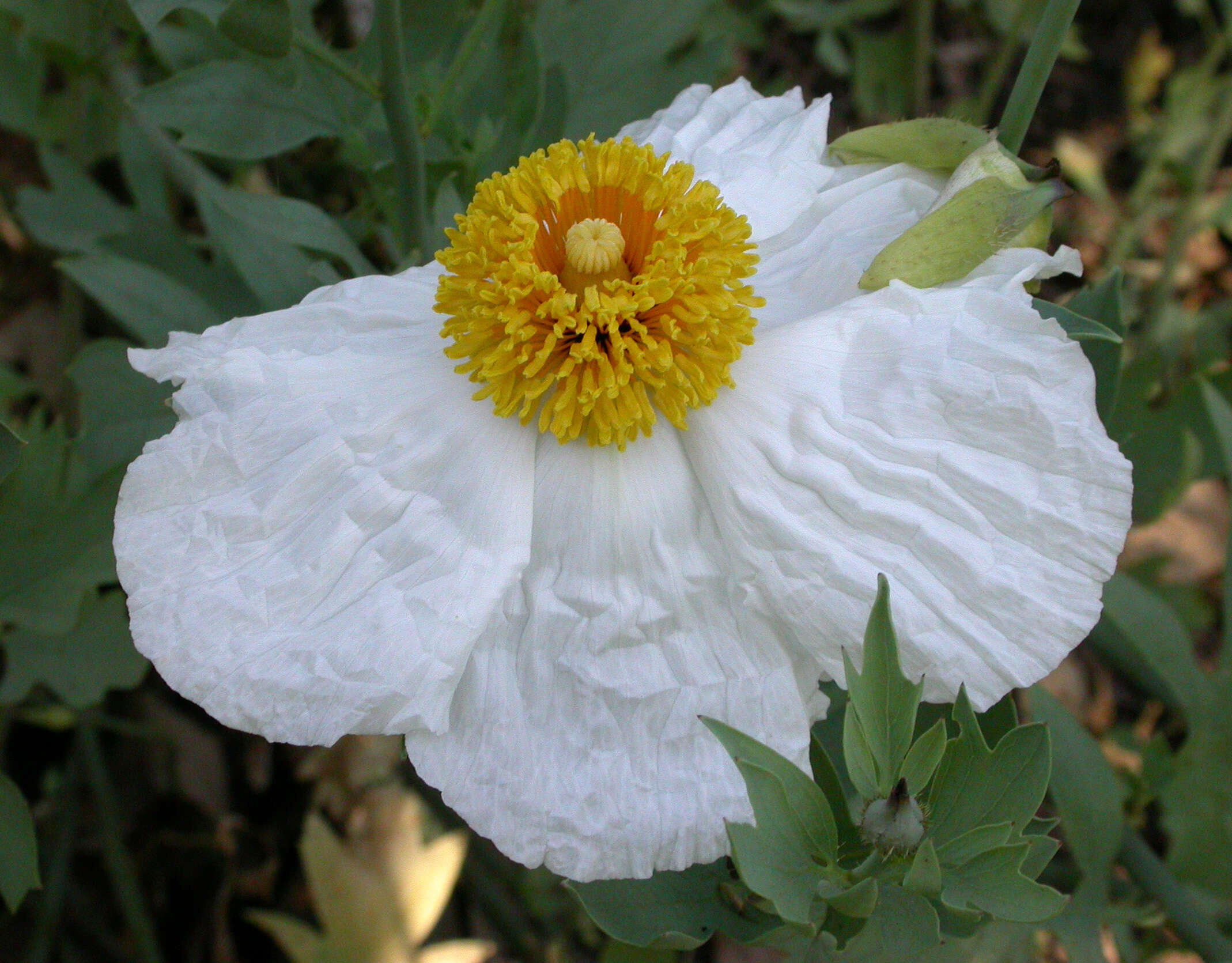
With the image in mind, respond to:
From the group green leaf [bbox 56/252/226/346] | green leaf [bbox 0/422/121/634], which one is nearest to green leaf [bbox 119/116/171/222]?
green leaf [bbox 56/252/226/346]

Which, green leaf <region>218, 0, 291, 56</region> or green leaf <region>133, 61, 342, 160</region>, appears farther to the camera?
green leaf <region>133, 61, 342, 160</region>

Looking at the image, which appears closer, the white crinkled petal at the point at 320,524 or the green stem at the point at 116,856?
the white crinkled petal at the point at 320,524

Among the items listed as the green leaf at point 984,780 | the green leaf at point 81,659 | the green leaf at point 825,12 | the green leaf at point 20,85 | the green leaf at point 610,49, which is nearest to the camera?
the green leaf at point 984,780

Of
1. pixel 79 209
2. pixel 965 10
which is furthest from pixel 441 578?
pixel 965 10

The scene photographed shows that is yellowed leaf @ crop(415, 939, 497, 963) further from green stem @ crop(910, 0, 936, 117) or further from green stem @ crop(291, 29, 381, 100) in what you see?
green stem @ crop(910, 0, 936, 117)

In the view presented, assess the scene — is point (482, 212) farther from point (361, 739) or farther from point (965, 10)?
point (965, 10)

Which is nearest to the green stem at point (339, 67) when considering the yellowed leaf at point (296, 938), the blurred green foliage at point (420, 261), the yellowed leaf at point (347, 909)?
the blurred green foliage at point (420, 261)

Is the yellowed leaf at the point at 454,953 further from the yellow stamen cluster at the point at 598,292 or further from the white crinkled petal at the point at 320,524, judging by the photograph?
the yellow stamen cluster at the point at 598,292
